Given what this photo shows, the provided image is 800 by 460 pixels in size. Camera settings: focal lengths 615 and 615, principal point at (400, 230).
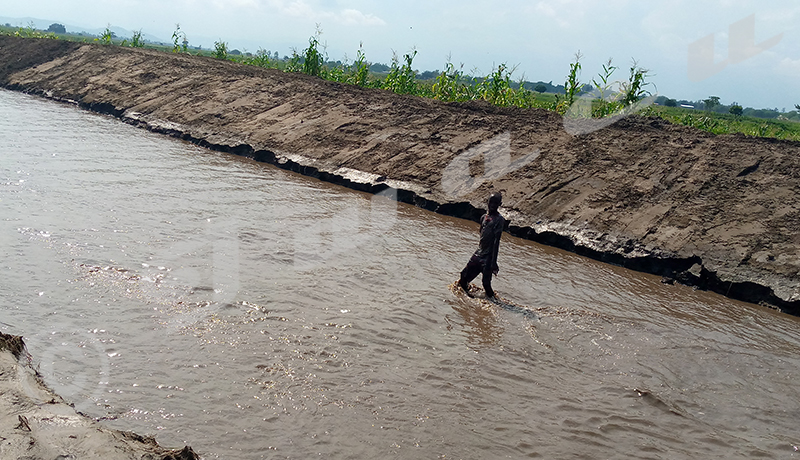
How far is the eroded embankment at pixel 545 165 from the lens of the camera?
8398 mm

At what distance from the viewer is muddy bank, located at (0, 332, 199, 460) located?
2766mm

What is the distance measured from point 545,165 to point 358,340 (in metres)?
6.76

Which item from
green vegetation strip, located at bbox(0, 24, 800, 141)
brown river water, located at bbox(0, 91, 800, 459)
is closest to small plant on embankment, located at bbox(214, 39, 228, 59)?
green vegetation strip, located at bbox(0, 24, 800, 141)

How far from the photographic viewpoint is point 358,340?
5.25 metres

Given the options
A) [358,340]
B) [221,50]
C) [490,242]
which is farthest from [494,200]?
[221,50]

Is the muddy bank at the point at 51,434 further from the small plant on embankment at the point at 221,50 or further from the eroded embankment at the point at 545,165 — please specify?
the small plant on embankment at the point at 221,50

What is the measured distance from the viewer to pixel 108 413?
3832mm

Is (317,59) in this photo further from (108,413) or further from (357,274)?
(108,413)

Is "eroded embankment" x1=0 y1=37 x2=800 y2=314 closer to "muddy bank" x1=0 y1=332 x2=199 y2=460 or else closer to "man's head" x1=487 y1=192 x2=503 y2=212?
"man's head" x1=487 y1=192 x2=503 y2=212

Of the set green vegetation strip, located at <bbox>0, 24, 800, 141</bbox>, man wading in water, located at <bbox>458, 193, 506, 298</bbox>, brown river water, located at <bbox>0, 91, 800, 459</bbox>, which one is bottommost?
brown river water, located at <bbox>0, 91, 800, 459</bbox>

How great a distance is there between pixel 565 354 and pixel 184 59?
18.1 metres

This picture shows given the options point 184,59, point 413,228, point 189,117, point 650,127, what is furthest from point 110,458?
point 184,59

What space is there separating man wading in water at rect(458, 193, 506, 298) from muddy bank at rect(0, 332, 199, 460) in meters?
3.97

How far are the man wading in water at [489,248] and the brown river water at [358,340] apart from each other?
38cm
